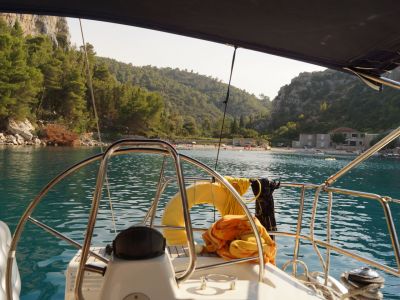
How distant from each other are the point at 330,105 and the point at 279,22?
87386mm

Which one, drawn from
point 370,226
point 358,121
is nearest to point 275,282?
point 370,226

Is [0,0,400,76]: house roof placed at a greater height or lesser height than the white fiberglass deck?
greater

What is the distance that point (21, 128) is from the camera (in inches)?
1538

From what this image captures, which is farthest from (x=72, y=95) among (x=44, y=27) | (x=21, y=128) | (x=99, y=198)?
(x=99, y=198)

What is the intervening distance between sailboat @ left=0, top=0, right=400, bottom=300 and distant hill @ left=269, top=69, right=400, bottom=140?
197 feet

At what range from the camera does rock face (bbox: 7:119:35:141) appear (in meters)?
38.3

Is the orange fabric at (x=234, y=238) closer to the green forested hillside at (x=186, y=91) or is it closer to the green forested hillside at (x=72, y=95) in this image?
the green forested hillside at (x=72, y=95)

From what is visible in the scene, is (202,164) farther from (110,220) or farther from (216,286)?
(110,220)

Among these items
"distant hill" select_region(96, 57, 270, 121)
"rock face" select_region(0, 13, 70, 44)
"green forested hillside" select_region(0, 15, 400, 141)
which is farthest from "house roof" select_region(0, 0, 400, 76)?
"distant hill" select_region(96, 57, 270, 121)

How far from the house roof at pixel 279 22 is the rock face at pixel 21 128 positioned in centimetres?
4026

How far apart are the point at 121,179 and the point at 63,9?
16524 mm

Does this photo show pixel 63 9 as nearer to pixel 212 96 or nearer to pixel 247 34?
pixel 247 34

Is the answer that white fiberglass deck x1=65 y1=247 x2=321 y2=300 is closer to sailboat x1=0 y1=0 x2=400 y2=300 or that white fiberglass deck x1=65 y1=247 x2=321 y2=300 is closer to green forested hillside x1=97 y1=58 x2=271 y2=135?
sailboat x1=0 y1=0 x2=400 y2=300

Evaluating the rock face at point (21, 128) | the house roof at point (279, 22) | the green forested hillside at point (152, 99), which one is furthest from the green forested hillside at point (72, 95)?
the house roof at point (279, 22)
